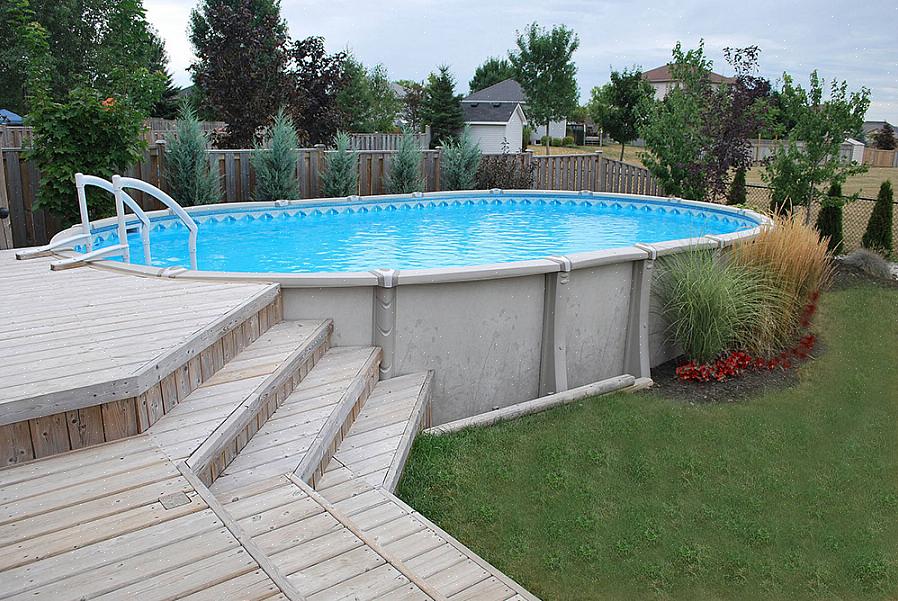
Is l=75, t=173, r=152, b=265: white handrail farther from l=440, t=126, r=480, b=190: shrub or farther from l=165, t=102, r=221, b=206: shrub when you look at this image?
Result: l=440, t=126, r=480, b=190: shrub

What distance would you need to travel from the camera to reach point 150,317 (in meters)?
3.43

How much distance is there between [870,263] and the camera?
8367 millimetres

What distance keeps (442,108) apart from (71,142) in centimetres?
2629

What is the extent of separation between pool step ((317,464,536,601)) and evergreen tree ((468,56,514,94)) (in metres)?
48.2

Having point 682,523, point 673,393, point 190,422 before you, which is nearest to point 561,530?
point 682,523

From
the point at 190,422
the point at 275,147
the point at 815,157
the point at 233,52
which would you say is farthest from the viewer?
the point at 233,52

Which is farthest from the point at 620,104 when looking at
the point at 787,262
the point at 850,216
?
the point at 787,262

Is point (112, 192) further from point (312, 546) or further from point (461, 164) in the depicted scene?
point (461, 164)

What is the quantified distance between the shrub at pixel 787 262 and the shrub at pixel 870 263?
3.12 m

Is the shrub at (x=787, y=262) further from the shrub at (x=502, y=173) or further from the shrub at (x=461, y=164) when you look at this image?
the shrub at (x=502, y=173)

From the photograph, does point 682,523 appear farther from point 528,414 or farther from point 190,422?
point 190,422

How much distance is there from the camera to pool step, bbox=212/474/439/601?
7.20 ft

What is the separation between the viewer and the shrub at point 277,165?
10359mm

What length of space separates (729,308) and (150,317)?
12.8 ft
